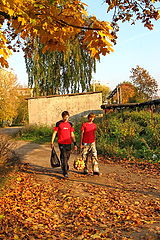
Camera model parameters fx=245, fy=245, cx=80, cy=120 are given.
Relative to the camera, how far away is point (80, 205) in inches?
211

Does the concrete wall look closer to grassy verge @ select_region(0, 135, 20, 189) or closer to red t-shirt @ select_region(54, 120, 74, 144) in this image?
grassy verge @ select_region(0, 135, 20, 189)

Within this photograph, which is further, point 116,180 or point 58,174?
point 58,174

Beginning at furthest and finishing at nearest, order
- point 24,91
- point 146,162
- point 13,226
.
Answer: point 24,91 < point 146,162 < point 13,226

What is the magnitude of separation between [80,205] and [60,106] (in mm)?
15871

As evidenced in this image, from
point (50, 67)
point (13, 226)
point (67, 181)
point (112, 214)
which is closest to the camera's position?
point (13, 226)

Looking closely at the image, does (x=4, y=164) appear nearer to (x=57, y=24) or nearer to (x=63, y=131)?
(x=63, y=131)

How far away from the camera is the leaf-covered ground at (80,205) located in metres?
4.12

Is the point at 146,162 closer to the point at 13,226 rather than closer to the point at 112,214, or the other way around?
the point at 112,214

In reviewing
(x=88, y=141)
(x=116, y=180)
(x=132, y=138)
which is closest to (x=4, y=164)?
(x=88, y=141)

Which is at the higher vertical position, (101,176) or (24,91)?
(24,91)

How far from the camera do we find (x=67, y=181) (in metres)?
7.11

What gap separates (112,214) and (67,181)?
2421 millimetres

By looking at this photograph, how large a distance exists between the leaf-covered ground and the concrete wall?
40.8 ft

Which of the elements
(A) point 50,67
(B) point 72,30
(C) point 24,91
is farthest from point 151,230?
(C) point 24,91
